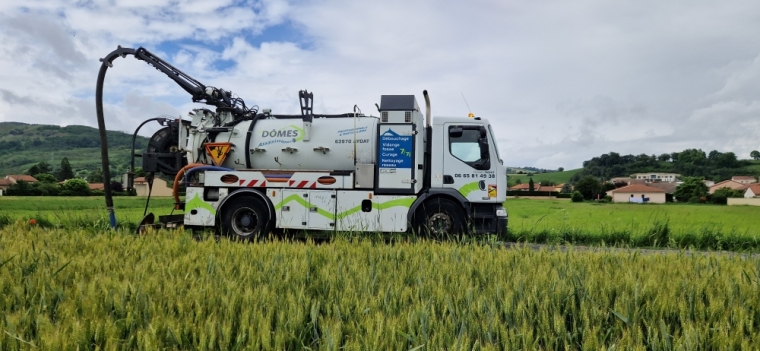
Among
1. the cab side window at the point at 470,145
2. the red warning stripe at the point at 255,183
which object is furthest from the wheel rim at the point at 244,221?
the cab side window at the point at 470,145

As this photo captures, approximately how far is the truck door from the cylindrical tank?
66.8 inches

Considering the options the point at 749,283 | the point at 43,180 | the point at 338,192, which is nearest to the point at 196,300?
the point at 749,283

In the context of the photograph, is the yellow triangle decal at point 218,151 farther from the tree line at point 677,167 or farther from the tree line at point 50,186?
the tree line at point 677,167

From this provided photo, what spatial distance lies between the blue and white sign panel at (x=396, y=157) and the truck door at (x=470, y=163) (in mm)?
854

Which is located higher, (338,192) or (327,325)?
(338,192)

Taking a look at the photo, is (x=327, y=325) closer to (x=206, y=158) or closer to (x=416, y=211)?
(x=416, y=211)

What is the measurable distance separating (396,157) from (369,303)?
6.65 meters

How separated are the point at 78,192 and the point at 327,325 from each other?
23729 mm

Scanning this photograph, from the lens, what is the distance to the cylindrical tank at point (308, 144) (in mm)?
9883

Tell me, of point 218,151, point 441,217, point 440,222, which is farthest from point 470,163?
point 218,151

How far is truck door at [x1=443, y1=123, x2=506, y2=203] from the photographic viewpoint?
957cm

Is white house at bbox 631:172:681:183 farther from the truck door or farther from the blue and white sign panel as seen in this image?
the blue and white sign panel

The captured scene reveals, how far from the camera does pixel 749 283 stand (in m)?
3.83

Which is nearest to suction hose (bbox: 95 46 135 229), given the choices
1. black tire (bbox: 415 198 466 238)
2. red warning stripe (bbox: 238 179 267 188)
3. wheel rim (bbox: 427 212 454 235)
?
red warning stripe (bbox: 238 179 267 188)
